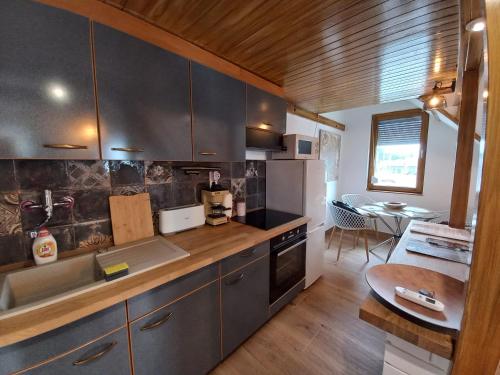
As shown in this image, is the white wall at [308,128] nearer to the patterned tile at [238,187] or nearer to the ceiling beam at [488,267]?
the patterned tile at [238,187]

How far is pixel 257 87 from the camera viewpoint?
5.78 feet

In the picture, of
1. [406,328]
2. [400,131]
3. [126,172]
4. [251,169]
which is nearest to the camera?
[406,328]

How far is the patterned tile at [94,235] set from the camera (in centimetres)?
120

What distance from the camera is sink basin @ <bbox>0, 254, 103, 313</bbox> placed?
0.92 m

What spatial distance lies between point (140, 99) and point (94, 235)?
34.8 inches

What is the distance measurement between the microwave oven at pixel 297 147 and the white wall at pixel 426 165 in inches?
69.0

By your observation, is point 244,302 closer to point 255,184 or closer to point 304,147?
point 255,184

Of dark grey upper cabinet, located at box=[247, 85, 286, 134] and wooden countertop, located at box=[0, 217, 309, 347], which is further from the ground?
dark grey upper cabinet, located at box=[247, 85, 286, 134]

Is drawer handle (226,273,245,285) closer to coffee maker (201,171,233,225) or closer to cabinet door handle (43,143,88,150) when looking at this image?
coffee maker (201,171,233,225)

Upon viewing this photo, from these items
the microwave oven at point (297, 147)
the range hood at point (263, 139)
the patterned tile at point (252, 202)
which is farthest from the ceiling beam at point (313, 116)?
the patterned tile at point (252, 202)

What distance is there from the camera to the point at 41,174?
1.07 m

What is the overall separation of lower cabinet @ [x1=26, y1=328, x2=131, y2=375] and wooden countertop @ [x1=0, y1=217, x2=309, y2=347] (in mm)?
172

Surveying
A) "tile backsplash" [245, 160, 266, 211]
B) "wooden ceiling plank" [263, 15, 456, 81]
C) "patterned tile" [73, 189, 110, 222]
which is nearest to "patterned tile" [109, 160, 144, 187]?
"patterned tile" [73, 189, 110, 222]

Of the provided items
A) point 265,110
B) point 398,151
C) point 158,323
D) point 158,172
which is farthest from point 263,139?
point 398,151
